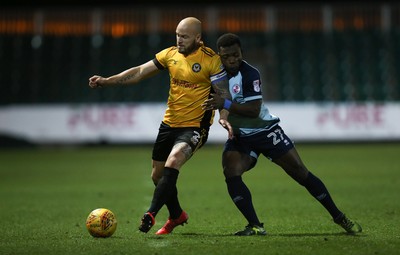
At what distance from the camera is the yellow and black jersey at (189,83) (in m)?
8.53

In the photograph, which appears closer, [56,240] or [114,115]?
[56,240]

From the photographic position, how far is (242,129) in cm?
Answer: 842

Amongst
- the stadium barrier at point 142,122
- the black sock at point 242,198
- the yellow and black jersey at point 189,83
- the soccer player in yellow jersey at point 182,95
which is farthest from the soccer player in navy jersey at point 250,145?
the stadium barrier at point 142,122

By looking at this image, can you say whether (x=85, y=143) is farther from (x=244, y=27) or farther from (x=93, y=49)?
(x=244, y=27)

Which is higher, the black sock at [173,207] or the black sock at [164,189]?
the black sock at [164,189]

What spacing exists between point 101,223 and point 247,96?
80.2 inches

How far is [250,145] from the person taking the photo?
27.7ft

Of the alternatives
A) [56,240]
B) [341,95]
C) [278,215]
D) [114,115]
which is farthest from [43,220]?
[341,95]

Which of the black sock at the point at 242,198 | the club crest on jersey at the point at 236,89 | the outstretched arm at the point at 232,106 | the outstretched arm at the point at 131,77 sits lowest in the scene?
the black sock at the point at 242,198

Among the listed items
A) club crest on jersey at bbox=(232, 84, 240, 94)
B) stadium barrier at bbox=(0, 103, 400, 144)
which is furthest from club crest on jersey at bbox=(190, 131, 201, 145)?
stadium barrier at bbox=(0, 103, 400, 144)

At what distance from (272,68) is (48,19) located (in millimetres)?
8977

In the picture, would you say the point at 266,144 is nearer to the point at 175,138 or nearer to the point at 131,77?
the point at 175,138

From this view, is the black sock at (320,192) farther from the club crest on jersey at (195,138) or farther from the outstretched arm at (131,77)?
the outstretched arm at (131,77)

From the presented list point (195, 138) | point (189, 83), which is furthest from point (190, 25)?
point (195, 138)
